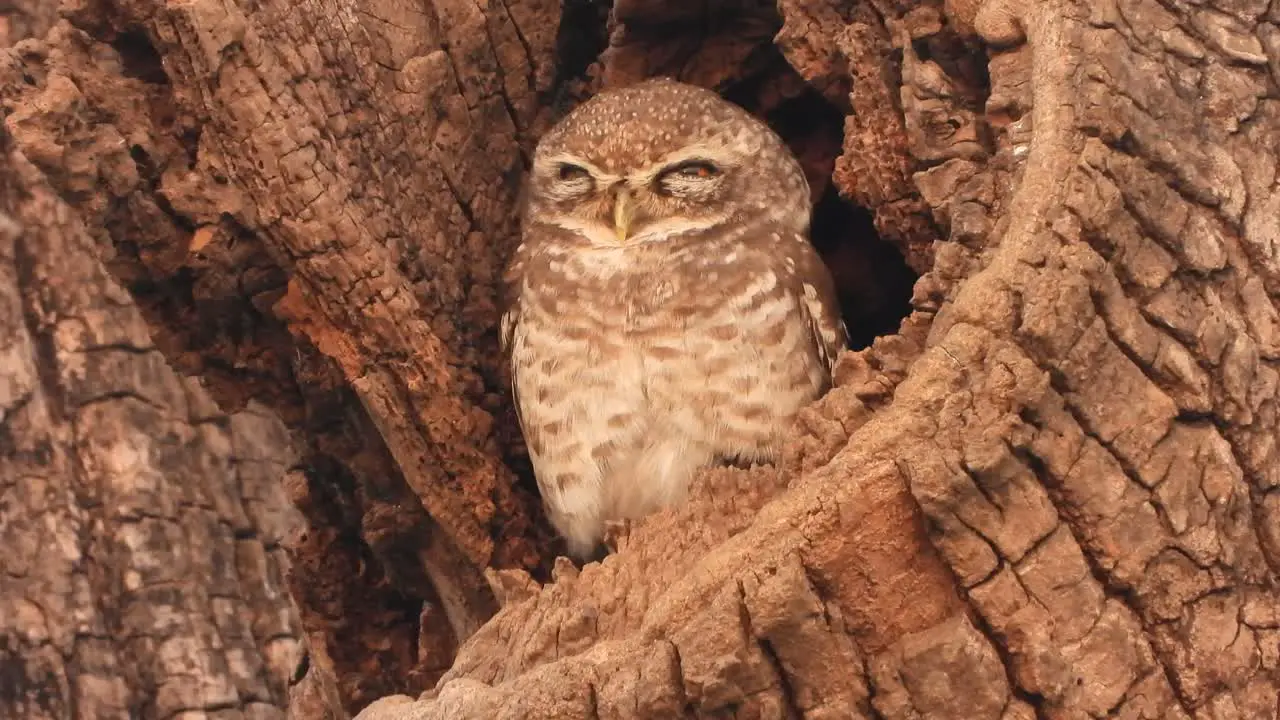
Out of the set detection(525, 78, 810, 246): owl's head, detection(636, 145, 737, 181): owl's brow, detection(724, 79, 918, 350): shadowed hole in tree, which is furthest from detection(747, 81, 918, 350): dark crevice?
detection(636, 145, 737, 181): owl's brow

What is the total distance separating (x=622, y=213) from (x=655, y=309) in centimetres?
22

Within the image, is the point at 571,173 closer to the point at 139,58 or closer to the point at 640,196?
the point at 640,196

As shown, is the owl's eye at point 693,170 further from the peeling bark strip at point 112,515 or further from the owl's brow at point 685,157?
the peeling bark strip at point 112,515

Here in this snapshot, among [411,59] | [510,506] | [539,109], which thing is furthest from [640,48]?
[510,506]

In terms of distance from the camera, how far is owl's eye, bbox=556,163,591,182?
3095mm

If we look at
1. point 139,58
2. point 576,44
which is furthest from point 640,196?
point 139,58

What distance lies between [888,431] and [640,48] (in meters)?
1.74

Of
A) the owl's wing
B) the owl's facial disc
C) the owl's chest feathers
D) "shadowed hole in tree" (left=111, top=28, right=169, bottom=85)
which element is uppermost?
"shadowed hole in tree" (left=111, top=28, right=169, bottom=85)

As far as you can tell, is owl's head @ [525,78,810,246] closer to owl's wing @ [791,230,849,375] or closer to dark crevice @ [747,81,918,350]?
owl's wing @ [791,230,849,375]

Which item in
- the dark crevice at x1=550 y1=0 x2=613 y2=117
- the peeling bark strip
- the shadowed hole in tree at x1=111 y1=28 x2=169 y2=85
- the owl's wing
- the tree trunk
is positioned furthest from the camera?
the peeling bark strip

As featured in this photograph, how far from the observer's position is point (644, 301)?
2.96 meters

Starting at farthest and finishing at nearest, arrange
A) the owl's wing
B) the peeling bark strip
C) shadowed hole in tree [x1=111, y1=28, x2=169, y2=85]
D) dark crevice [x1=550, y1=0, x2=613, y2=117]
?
1. the peeling bark strip
2. dark crevice [x1=550, y1=0, x2=613, y2=117]
3. the owl's wing
4. shadowed hole in tree [x1=111, y1=28, x2=169, y2=85]

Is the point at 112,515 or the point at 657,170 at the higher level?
the point at 657,170

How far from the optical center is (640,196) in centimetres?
305
